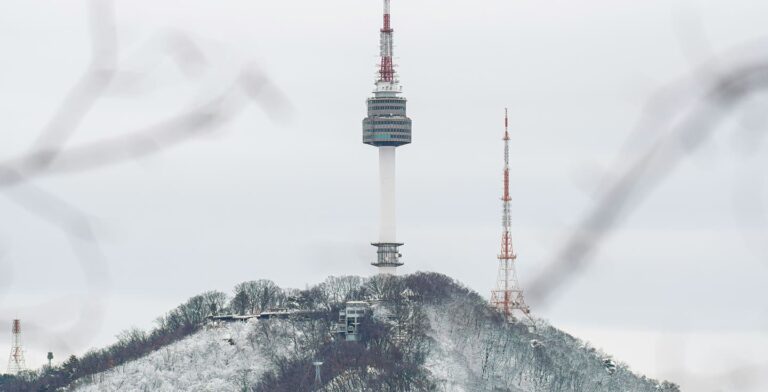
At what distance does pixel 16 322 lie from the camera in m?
26.0

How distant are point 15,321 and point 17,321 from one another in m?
1.18

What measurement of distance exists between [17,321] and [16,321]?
125cm

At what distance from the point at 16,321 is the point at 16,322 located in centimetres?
8

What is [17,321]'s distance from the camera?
24812 mm

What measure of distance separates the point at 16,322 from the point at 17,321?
1166 mm

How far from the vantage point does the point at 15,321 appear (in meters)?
26.0

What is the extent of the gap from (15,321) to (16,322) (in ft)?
0.08

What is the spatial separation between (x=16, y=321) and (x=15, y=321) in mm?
63

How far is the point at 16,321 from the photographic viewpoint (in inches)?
1025
